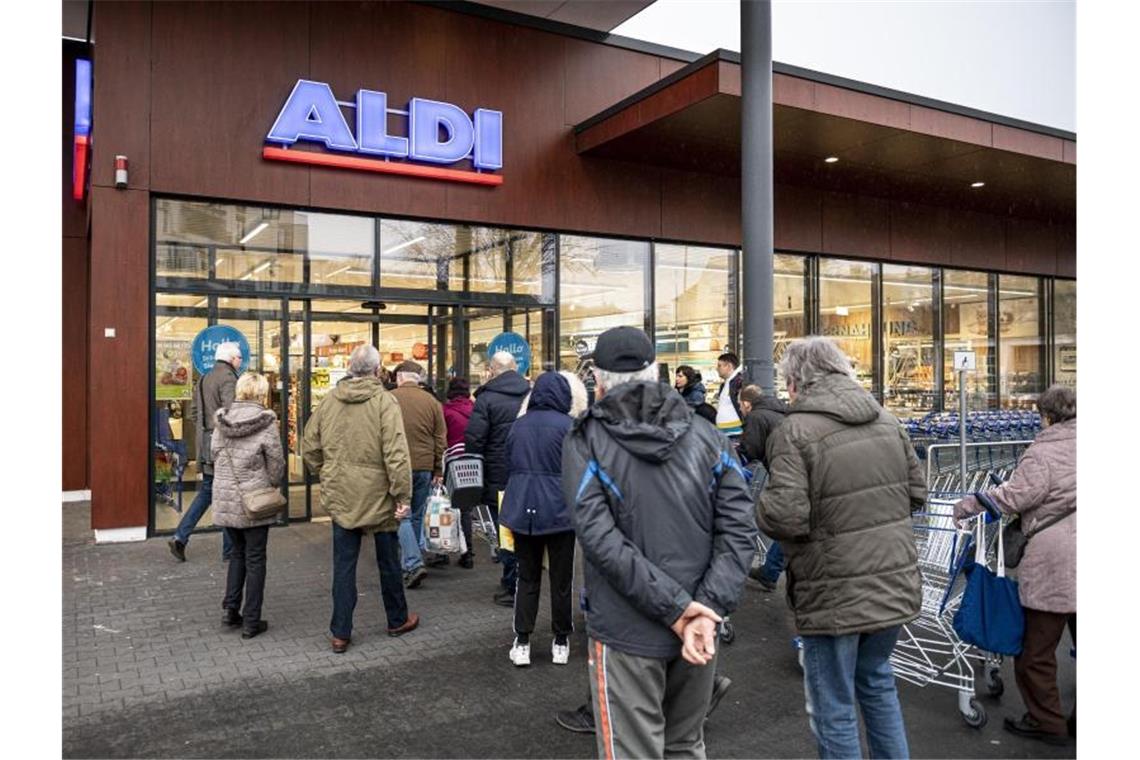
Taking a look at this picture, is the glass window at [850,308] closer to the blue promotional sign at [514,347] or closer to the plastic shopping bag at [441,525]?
the blue promotional sign at [514,347]

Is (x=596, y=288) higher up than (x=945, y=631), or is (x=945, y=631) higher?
(x=596, y=288)

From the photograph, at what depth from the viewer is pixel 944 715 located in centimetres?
459

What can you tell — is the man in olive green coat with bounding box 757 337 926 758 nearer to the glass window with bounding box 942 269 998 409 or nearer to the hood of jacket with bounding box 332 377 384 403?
the hood of jacket with bounding box 332 377 384 403

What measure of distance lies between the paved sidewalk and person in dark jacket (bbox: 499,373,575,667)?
11.4 inches

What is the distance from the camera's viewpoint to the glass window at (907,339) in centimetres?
1603

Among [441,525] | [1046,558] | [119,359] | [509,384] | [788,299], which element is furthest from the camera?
[788,299]

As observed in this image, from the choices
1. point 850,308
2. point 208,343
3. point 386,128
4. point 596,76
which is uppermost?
point 596,76

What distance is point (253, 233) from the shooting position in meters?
10.2

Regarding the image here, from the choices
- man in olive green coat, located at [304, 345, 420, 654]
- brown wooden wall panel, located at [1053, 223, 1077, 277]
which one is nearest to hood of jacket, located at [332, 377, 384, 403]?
man in olive green coat, located at [304, 345, 420, 654]

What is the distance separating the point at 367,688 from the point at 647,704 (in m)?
2.60

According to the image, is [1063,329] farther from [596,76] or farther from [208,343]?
[208,343]

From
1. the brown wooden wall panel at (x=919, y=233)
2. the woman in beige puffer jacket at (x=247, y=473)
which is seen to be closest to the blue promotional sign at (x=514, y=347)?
the woman in beige puffer jacket at (x=247, y=473)

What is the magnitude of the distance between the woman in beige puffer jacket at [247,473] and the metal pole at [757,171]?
4.80 metres

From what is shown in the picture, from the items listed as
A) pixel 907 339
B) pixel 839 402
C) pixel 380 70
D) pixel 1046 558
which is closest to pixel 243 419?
pixel 839 402
